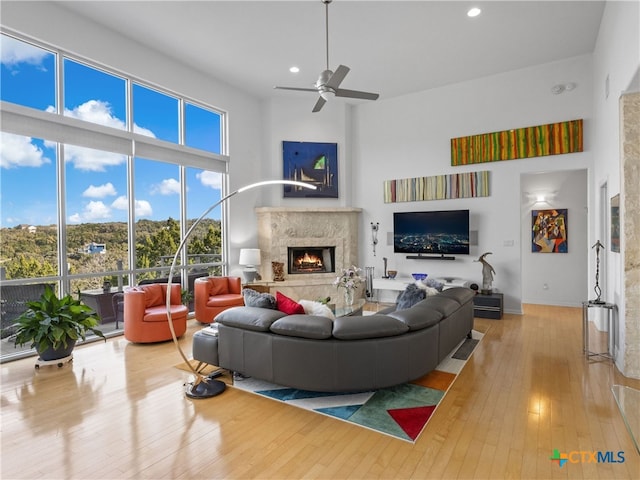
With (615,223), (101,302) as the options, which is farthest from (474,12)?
(101,302)

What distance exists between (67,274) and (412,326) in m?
4.28

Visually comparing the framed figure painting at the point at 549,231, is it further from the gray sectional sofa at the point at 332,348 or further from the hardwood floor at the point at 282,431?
the gray sectional sofa at the point at 332,348

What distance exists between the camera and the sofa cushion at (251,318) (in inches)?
122

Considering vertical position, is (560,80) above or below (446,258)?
above

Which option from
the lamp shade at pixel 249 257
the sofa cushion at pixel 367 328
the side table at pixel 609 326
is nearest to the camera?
the sofa cushion at pixel 367 328

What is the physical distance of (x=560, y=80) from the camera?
594cm

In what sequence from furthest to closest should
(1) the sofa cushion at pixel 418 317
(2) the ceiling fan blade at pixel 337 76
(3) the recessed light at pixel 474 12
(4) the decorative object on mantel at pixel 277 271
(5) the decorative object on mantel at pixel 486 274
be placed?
1. (4) the decorative object on mantel at pixel 277 271
2. (5) the decorative object on mantel at pixel 486 274
3. (3) the recessed light at pixel 474 12
4. (2) the ceiling fan blade at pixel 337 76
5. (1) the sofa cushion at pixel 418 317

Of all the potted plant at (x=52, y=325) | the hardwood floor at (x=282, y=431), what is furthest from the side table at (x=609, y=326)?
the potted plant at (x=52, y=325)

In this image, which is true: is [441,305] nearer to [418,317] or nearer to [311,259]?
[418,317]

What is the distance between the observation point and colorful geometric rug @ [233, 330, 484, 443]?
2588 mm

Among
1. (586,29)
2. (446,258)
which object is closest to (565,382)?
(446,258)

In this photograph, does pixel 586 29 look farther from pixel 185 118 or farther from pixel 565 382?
pixel 185 118

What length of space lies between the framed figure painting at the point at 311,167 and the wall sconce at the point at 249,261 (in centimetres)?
142

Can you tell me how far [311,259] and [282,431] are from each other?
5.12 m
